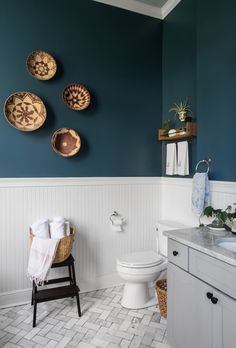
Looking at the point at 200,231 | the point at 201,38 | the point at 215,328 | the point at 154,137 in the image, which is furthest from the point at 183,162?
the point at 215,328

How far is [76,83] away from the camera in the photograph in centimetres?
251

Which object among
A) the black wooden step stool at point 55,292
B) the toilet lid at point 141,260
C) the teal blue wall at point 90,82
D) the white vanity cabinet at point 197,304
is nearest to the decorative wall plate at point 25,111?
the teal blue wall at point 90,82

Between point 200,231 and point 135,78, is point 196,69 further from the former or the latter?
point 200,231

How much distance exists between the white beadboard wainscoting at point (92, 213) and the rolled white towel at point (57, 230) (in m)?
0.23

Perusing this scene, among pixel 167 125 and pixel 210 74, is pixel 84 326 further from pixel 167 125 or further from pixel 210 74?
pixel 210 74

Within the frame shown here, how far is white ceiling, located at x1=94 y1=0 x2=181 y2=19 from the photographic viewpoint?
8.82ft

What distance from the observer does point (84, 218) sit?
256 centimetres

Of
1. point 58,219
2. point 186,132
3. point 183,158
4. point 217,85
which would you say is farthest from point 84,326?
point 217,85

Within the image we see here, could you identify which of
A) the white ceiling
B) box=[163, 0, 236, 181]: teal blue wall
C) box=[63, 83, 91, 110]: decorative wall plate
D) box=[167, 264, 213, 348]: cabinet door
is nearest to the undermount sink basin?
box=[167, 264, 213, 348]: cabinet door

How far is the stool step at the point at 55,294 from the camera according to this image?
205cm

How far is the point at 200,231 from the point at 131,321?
3.27ft

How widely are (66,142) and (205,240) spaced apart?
5.23 ft

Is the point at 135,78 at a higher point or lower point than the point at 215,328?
higher

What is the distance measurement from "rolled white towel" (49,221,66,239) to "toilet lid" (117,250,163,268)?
22.8 inches
